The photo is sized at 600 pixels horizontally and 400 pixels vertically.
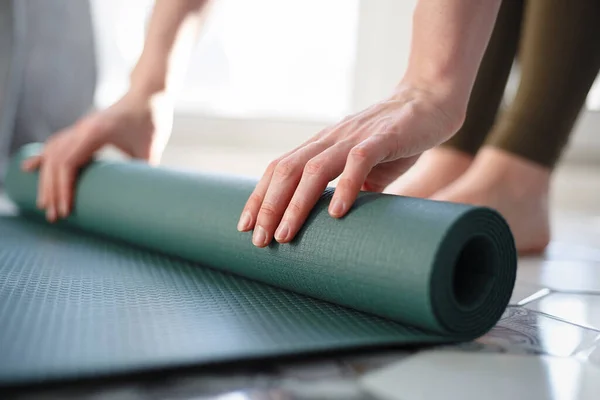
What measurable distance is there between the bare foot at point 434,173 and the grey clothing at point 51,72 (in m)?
1.62

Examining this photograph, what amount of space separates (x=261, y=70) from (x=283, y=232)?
115 inches

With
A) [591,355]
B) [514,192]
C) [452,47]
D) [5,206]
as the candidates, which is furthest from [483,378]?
[5,206]

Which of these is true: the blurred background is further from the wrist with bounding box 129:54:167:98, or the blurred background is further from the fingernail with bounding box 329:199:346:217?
the fingernail with bounding box 329:199:346:217

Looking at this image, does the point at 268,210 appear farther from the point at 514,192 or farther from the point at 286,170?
the point at 514,192

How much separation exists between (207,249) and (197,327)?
0.37 metres

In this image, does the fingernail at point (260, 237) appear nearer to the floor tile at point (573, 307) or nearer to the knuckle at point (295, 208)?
the knuckle at point (295, 208)

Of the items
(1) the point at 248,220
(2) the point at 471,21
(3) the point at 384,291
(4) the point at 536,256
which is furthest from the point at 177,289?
(4) the point at 536,256

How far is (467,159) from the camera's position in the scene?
1.80 meters

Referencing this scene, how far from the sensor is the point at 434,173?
1741 millimetres

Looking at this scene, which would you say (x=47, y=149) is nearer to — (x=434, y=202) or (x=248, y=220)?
(x=248, y=220)

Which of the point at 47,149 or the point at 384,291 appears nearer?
the point at 384,291

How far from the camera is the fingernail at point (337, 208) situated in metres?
0.94

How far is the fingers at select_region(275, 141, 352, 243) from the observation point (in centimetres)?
97

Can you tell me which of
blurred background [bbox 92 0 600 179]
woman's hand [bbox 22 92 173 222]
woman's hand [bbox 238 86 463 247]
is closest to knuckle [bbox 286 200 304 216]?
woman's hand [bbox 238 86 463 247]
